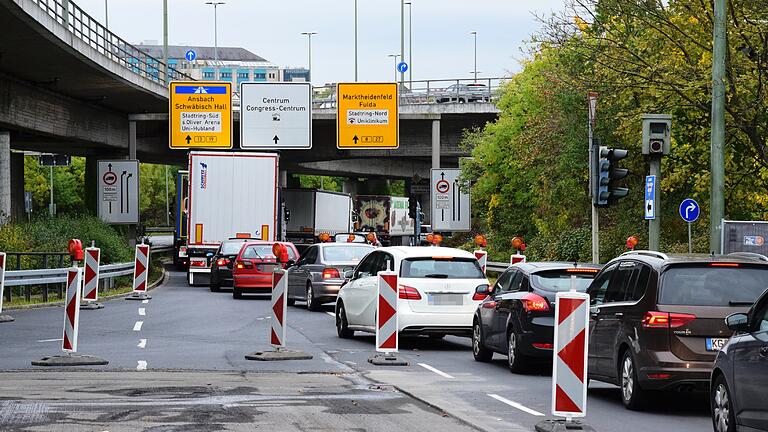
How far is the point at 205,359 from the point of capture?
1773cm

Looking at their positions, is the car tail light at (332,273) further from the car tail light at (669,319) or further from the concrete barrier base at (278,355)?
the car tail light at (669,319)

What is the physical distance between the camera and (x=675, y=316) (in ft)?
40.9

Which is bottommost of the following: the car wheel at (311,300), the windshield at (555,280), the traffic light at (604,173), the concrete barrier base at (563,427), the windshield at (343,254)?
the car wheel at (311,300)

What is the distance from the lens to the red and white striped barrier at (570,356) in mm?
10977

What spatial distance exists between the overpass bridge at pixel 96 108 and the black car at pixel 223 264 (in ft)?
23.0

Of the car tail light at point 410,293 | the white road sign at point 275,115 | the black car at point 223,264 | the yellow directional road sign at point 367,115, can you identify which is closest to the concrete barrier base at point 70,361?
the car tail light at point 410,293

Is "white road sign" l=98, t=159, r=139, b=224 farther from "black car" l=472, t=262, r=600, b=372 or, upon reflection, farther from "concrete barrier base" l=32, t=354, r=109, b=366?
"black car" l=472, t=262, r=600, b=372

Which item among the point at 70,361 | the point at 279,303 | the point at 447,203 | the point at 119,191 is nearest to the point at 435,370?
the point at 279,303

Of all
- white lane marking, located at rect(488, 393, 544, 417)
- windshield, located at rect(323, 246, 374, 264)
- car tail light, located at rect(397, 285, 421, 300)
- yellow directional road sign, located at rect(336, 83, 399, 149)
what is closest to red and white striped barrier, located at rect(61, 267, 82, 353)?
car tail light, located at rect(397, 285, 421, 300)

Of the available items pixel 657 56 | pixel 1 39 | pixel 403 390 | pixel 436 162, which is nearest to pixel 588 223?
pixel 436 162

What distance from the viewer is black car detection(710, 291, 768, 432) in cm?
959

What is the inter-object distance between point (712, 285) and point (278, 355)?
22.8 ft

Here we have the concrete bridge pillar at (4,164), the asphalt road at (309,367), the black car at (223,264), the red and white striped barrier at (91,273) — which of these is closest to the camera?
the asphalt road at (309,367)

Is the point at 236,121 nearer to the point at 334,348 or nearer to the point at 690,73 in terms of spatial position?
the point at 690,73
